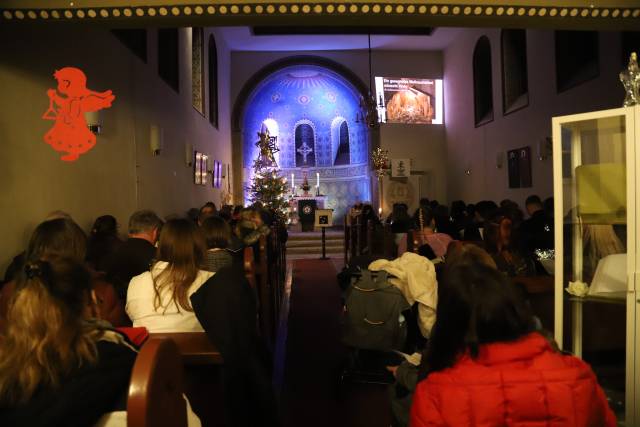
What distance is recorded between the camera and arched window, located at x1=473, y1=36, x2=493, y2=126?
545 inches

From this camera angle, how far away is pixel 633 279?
9.15 ft

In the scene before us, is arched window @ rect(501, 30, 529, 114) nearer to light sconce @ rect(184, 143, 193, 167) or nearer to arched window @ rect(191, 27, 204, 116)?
arched window @ rect(191, 27, 204, 116)

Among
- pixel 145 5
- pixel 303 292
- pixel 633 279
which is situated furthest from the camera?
pixel 303 292

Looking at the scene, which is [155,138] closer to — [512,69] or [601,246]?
[601,246]

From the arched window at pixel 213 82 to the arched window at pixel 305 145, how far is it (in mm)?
5112

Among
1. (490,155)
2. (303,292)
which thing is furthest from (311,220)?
(303,292)

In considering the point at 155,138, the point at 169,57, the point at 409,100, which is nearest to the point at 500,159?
the point at 409,100

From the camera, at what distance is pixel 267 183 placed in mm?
15672

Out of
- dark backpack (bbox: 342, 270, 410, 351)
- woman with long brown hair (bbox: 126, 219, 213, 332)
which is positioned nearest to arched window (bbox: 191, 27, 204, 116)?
dark backpack (bbox: 342, 270, 410, 351)

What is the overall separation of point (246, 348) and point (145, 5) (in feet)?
9.27

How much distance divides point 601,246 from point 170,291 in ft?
8.06

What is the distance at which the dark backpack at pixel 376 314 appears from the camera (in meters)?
3.79

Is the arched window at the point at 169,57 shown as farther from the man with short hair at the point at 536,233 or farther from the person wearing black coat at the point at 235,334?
the person wearing black coat at the point at 235,334

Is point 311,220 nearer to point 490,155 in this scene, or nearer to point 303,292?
point 490,155
